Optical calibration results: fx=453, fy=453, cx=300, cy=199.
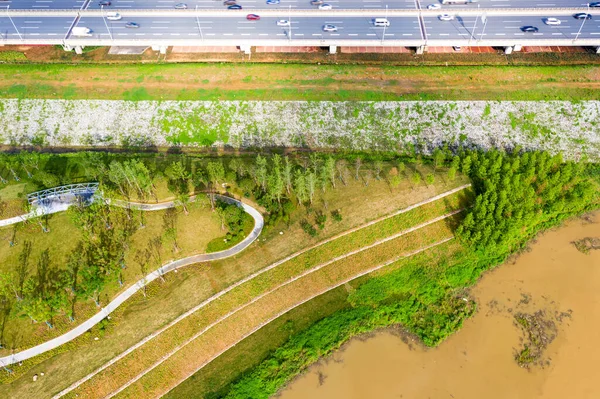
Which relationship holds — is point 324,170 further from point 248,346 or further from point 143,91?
point 143,91

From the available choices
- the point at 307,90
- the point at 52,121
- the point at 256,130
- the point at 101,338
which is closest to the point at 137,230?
the point at 101,338

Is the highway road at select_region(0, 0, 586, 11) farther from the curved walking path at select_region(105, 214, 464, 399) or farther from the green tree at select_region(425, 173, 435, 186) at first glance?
the curved walking path at select_region(105, 214, 464, 399)

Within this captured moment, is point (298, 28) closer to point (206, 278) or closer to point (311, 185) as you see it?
point (311, 185)

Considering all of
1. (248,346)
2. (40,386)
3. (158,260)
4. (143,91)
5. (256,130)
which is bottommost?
(248,346)

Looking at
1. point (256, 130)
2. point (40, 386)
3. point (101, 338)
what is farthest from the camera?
point (256, 130)

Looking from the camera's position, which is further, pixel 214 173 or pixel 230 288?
pixel 214 173

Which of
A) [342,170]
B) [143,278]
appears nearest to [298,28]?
[342,170]
